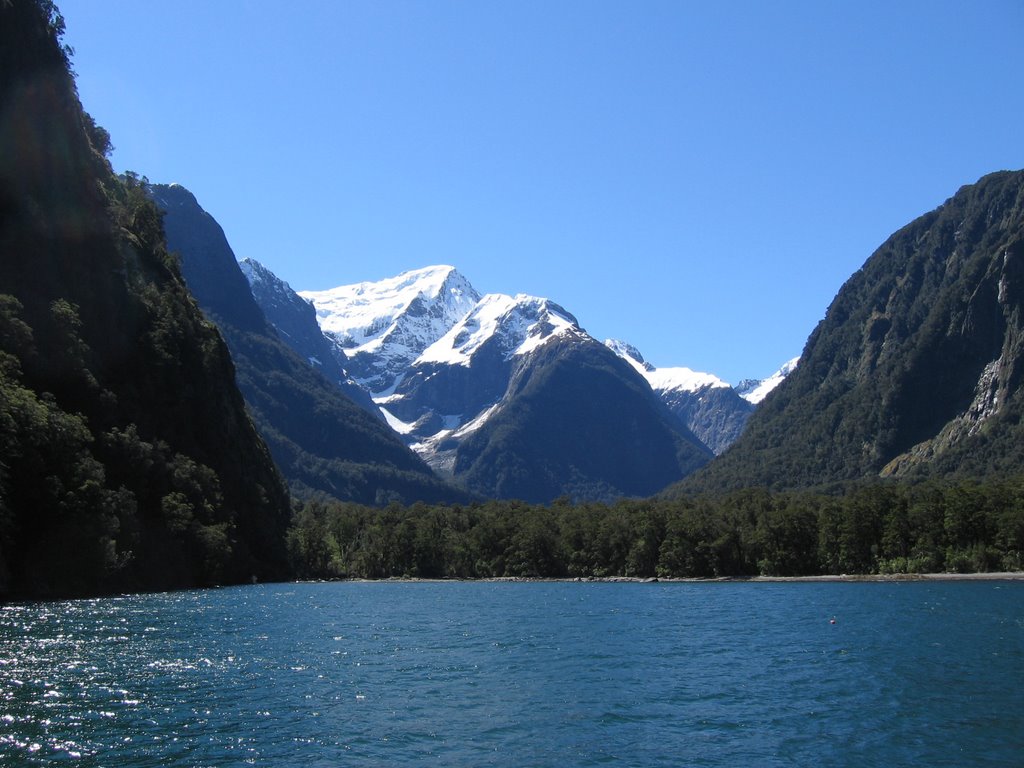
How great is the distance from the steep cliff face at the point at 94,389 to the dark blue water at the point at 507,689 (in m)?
14.4

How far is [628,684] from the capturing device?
58594mm

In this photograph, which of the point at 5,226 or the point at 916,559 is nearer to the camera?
the point at 5,226

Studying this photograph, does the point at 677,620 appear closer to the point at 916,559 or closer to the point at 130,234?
the point at 916,559

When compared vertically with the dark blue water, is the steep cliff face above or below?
above

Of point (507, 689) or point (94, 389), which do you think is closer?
point (507, 689)

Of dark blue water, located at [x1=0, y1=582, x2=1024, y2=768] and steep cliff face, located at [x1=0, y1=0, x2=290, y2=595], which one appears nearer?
dark blue water, located at [x1=0, y1=582, x2=1024, y2=768]

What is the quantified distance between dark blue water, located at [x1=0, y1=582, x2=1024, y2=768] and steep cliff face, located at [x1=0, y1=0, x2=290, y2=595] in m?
14.4

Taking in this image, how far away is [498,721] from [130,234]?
150 metres

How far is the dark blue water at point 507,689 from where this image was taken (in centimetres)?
4112

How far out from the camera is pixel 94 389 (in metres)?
134

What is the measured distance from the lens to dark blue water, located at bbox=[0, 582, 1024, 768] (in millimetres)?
41125

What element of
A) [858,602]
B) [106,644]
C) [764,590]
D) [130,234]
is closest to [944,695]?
[106,644]

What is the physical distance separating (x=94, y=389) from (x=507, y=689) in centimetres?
9742

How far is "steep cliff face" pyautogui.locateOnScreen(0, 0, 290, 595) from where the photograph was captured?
10888 cm
